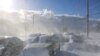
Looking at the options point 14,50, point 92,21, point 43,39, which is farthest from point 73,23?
point 14,50

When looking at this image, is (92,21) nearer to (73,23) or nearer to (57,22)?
(73,23)

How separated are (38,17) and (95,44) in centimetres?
473

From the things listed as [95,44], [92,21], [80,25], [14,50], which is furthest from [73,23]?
[14,50]

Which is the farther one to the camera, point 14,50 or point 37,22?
point 37,22

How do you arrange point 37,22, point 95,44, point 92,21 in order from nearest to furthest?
point 95,44 < point 92,21 < point 37,22

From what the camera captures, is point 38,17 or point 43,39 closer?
point 43,39

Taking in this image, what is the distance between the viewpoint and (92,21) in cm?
934

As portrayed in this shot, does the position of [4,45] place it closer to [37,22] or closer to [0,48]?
[0,48]


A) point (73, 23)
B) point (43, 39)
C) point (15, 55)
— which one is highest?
point (73, 23)

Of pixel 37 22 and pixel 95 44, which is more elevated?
pixel 37 22

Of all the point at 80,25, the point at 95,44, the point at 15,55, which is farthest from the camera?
the point at 80,25

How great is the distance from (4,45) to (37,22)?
214 inches

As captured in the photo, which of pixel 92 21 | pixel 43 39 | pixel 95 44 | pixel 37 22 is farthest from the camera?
pixel 37 22

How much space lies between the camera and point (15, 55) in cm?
618
